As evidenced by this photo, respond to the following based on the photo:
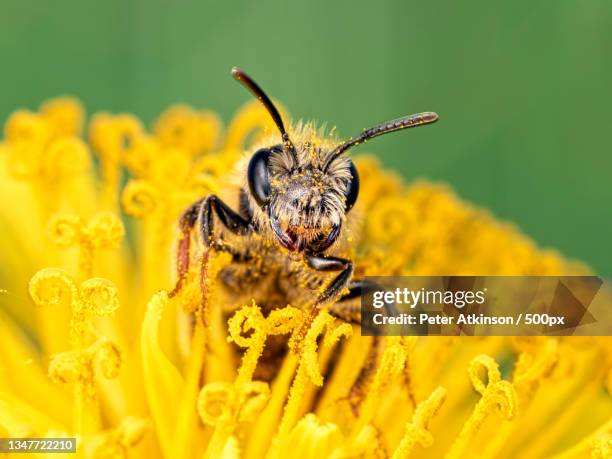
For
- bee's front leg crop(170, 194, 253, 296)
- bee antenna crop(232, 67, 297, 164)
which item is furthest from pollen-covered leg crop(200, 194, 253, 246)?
bee antenna crop(232, 67, 297, 164)

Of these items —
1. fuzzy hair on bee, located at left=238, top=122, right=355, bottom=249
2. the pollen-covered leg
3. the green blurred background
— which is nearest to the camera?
fuzzy hair on bee, located at left=238, top=122, right=355, bottom=249

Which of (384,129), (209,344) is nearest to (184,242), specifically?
(209,344)

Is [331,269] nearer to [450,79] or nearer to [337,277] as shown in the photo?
[337,277]

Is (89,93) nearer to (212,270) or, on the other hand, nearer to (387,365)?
(212,270)

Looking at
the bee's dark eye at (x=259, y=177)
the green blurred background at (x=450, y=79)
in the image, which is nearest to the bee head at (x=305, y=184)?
the bee's dark eye at (x=259, y=177)

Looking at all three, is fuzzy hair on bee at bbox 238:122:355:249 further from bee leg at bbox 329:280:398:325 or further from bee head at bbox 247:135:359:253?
bee leg at bbox 329:280:398:325

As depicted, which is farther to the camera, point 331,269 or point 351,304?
point 351,304

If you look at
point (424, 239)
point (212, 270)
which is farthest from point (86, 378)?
point (424, 239)
